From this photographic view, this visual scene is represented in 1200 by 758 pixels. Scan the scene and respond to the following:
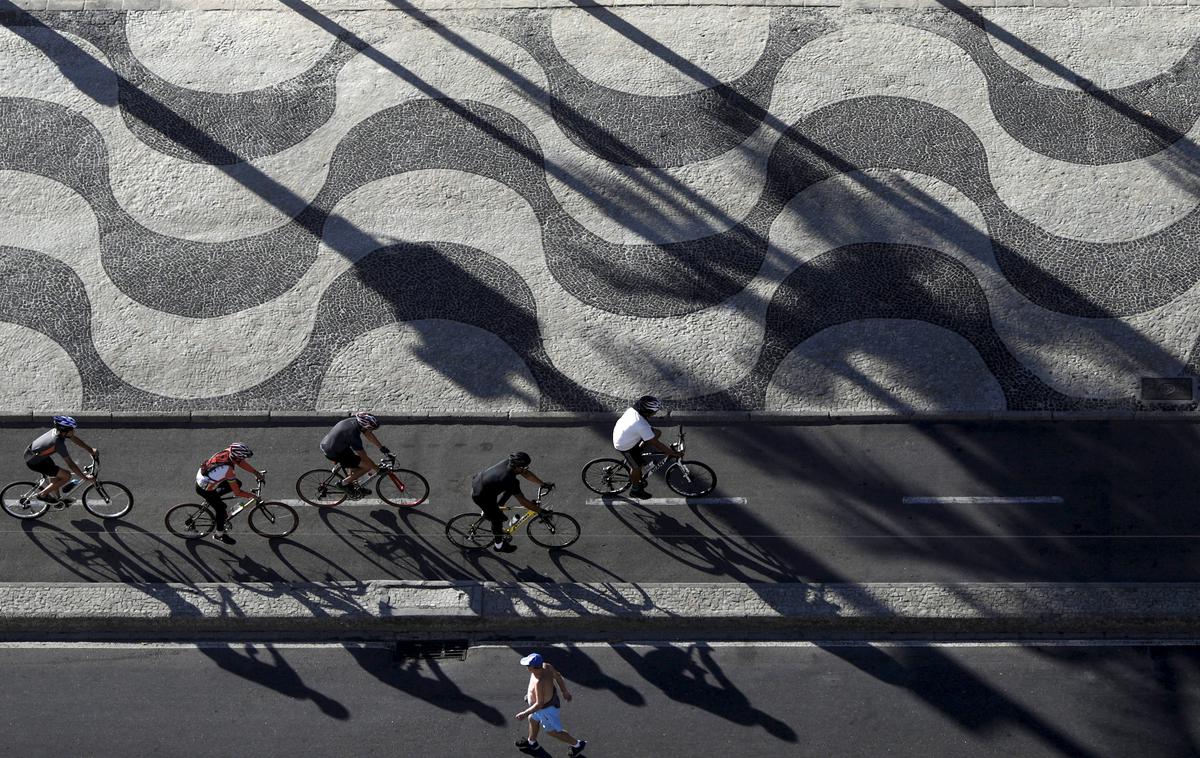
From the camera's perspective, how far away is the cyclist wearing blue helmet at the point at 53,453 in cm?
1289

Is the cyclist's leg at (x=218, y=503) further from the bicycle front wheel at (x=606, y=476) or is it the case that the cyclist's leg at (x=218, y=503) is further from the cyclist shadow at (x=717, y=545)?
the cyclist shadow at (x=717, y=545)

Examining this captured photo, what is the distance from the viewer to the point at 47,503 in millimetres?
13680

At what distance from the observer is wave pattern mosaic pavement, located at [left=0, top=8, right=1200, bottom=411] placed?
1488 centimetres

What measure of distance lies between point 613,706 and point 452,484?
146 inches

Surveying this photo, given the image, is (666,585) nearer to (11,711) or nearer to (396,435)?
(396,435)

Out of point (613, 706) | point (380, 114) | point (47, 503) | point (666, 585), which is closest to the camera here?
point (613, 706)

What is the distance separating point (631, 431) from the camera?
41.8 ft

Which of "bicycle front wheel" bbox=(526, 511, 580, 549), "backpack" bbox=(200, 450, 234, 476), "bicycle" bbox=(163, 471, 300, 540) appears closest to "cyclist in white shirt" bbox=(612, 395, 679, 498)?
"bicycle front wheel" bbox=(526, 511, 580, 549)

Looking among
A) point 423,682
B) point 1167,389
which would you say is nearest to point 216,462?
point 423,682

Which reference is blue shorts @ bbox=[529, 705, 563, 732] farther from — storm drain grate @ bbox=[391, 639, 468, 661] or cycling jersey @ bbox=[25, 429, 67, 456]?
cycling jersey @ bbox=[25, 429, 67, 456]

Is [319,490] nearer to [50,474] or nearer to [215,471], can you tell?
[215,471]

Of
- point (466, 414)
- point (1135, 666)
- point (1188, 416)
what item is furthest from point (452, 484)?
point (1188, 416)

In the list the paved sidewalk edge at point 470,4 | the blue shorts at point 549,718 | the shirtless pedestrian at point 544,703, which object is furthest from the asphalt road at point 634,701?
the paved sidewalk edge at point 470,4

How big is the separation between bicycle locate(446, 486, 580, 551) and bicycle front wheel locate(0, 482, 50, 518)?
5.42 meters
